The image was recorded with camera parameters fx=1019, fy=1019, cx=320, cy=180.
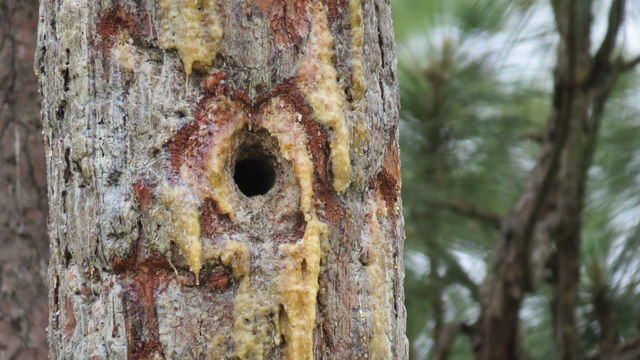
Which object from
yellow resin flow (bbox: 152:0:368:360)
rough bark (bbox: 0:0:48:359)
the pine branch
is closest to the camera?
yellow resin flow (bbox: 152:0:368:360)

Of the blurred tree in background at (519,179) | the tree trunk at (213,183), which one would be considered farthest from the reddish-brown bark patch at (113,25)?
the blurred tree in background at (519,179)

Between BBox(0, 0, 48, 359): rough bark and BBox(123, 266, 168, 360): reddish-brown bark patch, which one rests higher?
BBox(0, 0, 48, 359): rough bark

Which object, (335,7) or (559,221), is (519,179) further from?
(335,7)

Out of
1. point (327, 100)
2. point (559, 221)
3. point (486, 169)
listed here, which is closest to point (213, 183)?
point (327, 100)

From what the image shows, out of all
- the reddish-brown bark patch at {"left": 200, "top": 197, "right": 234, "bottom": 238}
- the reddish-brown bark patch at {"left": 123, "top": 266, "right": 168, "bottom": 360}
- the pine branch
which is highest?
the pine branch

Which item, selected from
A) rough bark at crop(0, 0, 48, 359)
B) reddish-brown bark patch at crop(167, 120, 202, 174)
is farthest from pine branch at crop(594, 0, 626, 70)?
reddish-brown bark patch at crop(167, 120, 202, 174)

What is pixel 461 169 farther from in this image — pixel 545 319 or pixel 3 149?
pixel 3 149

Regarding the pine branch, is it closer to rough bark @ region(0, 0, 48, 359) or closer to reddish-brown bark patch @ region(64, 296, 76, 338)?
rough bark @ region(0, 0, 48, 359)

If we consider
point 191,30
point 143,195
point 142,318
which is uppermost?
point 191,30
